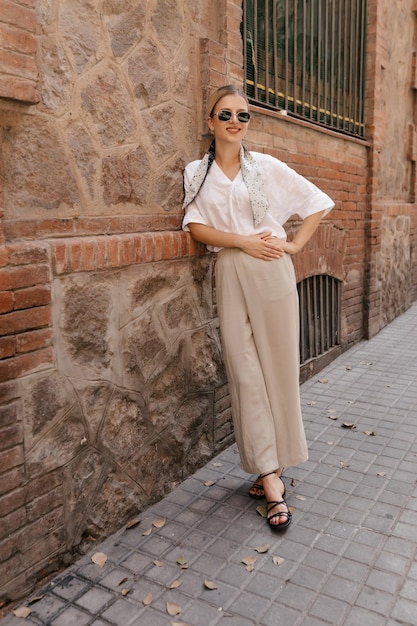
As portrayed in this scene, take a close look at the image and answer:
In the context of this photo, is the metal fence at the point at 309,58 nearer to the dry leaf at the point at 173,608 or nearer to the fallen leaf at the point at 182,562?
the fallen leaf at the point at 182,562

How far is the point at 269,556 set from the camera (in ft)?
8.66

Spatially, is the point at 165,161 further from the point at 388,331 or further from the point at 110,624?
the point at 388,331

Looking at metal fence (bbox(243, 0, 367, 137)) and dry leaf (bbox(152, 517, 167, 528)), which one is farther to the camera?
metal fence (bbox(243, 0, 367, 137))

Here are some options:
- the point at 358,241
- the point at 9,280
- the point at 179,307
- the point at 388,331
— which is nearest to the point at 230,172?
the point at 179,307

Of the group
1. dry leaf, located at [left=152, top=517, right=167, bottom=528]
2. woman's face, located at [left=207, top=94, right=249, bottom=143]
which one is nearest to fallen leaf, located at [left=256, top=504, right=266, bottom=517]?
dry leaf, located at [left=152, top=517, right=167, bottom=528]

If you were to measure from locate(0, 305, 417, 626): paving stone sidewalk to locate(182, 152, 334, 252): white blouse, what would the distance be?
150 centimetres

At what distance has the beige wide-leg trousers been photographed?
2.94m

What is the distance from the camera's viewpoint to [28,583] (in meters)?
2.39

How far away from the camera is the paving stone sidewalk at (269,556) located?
2.28 metres

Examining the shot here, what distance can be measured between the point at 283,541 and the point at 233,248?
1.49 meters

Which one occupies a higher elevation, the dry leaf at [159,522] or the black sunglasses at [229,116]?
the black sunglasses at [229,116]

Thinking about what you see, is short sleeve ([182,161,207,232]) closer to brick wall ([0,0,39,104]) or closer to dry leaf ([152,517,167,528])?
brick wall ([0,0,39,104])

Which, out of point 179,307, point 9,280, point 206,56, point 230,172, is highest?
point 206,56

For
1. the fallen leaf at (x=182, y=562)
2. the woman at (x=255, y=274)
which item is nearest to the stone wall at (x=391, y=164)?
the woman at (x=255, y=274)
